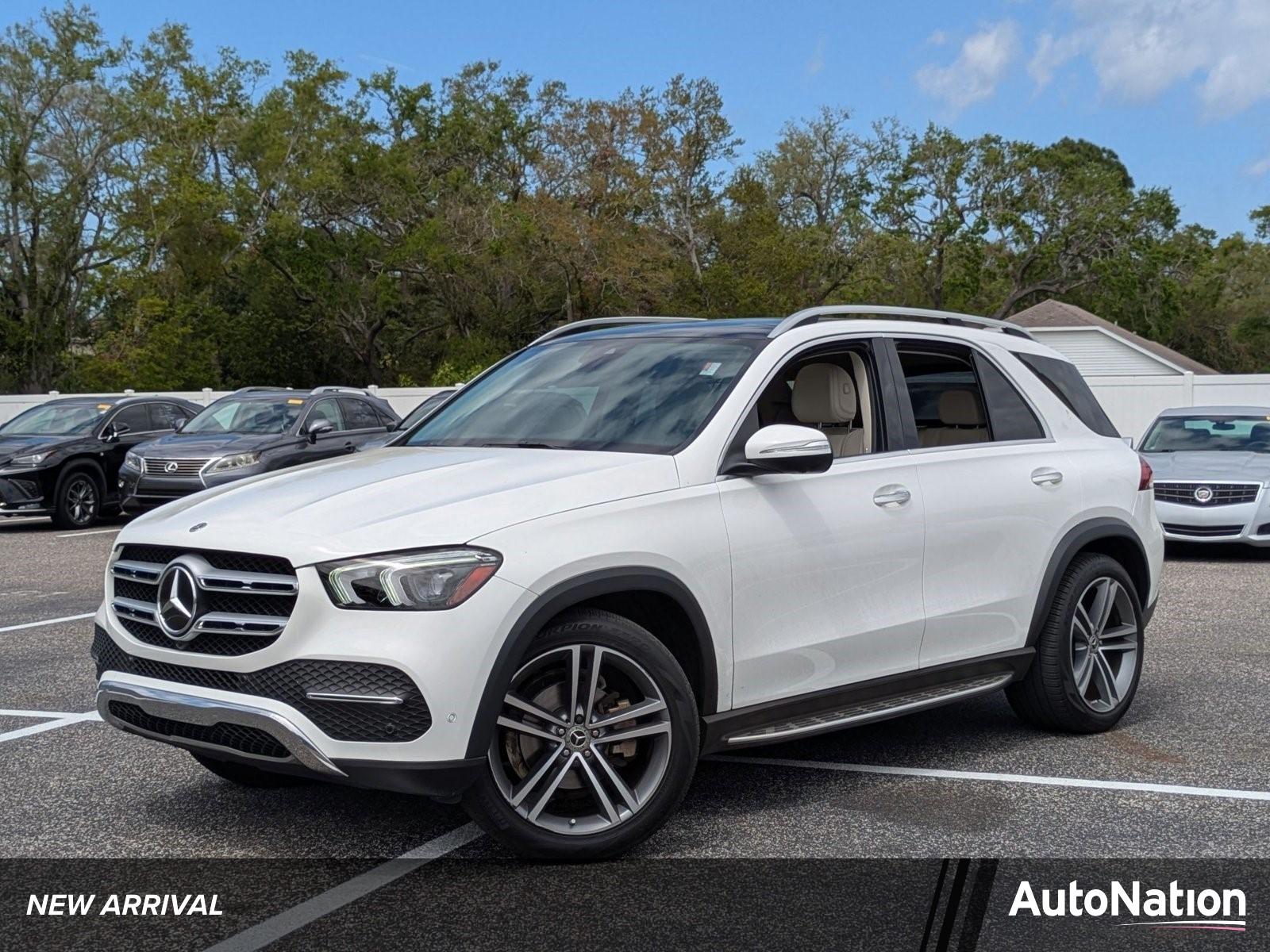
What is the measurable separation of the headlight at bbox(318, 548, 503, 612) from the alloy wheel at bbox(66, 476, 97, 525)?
15.9 m

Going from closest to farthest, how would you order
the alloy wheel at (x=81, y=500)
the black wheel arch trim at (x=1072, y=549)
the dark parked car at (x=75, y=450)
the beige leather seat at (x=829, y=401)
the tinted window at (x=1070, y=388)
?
the beige leather seat at (x=829, y=401) → the black wheel arch trim at (x=1072, y=549) → the tinted window at (x=1070, y=388) → the dark parked car at (x=75, y=450) → the alloy wheel at (x=81, y=500)

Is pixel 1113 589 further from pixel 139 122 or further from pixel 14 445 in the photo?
pixel 139 122

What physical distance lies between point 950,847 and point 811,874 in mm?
575

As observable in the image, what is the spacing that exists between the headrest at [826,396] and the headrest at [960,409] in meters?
0.53

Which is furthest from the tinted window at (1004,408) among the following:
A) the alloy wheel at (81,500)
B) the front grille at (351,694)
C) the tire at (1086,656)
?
the alloy wheel at (81,500)

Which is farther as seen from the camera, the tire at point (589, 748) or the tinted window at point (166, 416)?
the tinted window at point (166, 416)

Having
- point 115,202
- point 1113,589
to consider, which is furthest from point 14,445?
point 115,202

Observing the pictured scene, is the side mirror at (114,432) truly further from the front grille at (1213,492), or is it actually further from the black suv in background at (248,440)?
the front grille at (1213,492)

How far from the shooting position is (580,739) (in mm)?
4711

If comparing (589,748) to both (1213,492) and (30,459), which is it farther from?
(30,459)

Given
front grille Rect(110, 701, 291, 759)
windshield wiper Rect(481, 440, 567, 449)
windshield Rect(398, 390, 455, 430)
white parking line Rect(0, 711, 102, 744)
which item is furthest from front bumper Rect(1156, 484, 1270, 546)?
front grille Rect(110, 701, 291, 759)

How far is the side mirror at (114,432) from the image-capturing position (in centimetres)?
1980

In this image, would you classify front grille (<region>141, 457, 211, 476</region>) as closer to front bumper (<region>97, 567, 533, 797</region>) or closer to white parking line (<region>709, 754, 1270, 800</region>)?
white parking line (<region>709, 754, 1270, 800</region>)

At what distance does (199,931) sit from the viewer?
13.7 feet
